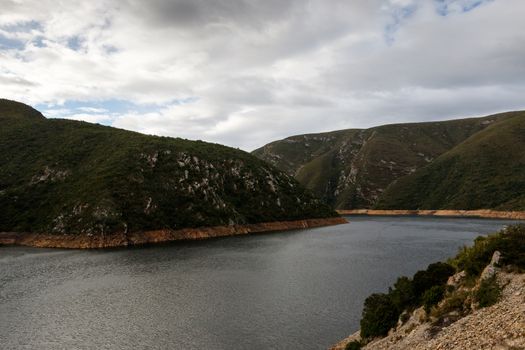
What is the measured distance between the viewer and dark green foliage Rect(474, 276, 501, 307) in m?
25.0

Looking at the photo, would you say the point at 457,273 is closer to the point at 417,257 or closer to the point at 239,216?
the point at 417,257

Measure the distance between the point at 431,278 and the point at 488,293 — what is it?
7.68 m

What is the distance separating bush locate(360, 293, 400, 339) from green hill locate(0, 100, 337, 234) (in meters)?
100

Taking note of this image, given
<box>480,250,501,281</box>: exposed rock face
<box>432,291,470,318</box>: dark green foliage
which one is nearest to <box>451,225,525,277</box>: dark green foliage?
<box>480,250,501,281</box>: exposed rock face

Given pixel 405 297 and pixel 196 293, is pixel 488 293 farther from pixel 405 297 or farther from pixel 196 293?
pixel 196 293

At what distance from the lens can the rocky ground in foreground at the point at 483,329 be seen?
1992 centimetres

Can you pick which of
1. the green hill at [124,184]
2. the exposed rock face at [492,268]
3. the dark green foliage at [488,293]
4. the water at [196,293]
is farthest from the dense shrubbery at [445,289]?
the green hill at [124,184]

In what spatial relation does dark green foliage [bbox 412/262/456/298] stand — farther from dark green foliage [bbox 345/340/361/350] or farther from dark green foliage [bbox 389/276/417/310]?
dark green foliage [bbox 345/340/361/350]

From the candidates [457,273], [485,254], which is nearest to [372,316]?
[457,273]

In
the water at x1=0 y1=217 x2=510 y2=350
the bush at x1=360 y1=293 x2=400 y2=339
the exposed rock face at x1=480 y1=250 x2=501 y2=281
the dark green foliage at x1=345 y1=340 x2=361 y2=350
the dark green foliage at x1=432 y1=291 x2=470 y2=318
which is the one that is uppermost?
the exposed rock face at x1=480 y1=250 x2=501 y2=281

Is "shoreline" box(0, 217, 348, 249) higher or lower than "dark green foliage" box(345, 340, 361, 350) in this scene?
higher

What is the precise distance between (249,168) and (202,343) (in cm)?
14167

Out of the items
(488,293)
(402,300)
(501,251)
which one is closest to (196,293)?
(402,300)

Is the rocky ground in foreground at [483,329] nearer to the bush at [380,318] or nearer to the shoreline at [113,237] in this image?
the bush at [380,318]
